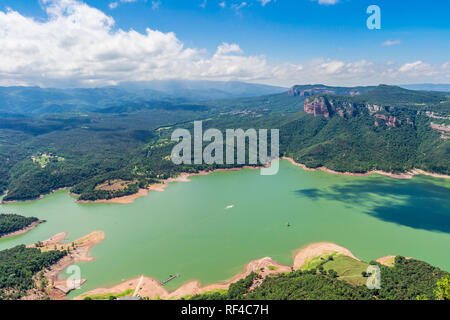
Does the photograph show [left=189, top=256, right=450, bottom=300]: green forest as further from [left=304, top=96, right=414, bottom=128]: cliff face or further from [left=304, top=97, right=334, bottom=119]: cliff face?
[left=304, top=97, right=334, bottom=119]: cliff face

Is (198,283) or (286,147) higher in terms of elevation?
(286,147)

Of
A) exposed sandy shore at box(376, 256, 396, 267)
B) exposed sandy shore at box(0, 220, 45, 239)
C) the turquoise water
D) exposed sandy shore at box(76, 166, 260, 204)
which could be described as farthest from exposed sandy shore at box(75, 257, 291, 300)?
exposed sandy shore at box(76, 166, 260, 204)

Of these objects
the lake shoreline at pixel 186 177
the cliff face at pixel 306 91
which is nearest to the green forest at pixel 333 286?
the lake shoreline at pixel 186 177

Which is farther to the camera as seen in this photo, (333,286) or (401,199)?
(401,199)

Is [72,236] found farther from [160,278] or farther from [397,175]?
[397,175]

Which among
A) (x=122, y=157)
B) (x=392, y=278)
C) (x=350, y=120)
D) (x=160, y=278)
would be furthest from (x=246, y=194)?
(x=350, y=120)

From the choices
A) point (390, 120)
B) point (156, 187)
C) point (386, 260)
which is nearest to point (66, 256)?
point (156, 187)

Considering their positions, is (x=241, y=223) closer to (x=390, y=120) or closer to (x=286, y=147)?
(x=286, y=147)

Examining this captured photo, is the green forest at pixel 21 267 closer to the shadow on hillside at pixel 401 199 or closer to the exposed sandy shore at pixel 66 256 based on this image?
the exposed sandy shore at pixel 66 256
